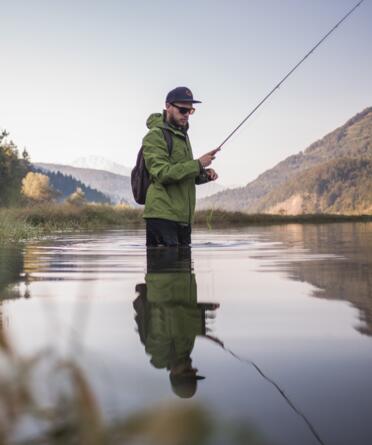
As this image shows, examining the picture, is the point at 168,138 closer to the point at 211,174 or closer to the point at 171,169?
the point at 171,169

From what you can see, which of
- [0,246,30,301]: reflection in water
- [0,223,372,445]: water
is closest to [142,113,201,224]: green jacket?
[0,223,372,445]: water

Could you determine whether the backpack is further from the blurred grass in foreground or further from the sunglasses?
the blurred grass in foreground

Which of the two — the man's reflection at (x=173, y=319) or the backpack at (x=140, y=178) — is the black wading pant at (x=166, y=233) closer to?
the backpack at (x=140, y=178)

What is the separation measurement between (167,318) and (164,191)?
5.52 metres

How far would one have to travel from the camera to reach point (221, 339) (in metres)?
3.86

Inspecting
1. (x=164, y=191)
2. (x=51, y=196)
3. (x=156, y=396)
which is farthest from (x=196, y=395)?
(x=51, y=196)

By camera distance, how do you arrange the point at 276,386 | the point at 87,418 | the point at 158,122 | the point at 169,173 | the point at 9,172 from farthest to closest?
the point at 9,172
the point at 158,122
the point at 169,173
the point at 276,386
the point at 87,418

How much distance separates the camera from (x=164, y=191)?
1000 centimetres

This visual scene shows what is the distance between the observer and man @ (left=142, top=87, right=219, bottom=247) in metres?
9.70

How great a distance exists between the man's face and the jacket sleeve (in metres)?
0.27

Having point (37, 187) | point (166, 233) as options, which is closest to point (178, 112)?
point (166, 233)

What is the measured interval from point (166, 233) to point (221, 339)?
21.3 feet

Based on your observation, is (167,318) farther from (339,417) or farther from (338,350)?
(339,417)

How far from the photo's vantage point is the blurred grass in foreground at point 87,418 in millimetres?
860
